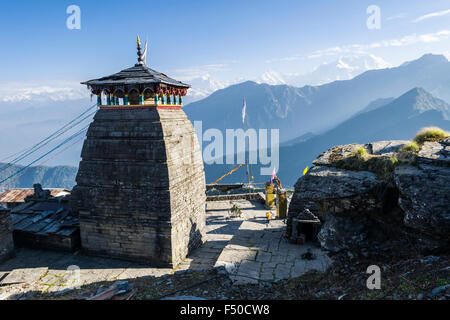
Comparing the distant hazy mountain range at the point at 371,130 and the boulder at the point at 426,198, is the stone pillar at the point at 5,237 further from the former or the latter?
the distant hazy mountain range at the point at 371,130

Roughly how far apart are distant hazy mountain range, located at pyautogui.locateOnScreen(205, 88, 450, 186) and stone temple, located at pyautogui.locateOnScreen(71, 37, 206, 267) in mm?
133875

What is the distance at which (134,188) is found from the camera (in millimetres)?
12695

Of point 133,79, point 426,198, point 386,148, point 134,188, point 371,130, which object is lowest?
point 371,130

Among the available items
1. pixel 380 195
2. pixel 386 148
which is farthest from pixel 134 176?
pixel 386 148

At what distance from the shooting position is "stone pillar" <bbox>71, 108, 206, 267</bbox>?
12484 millimetres

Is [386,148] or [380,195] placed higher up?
[386,148]

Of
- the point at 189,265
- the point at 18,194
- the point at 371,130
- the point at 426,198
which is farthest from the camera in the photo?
the point at 371,130

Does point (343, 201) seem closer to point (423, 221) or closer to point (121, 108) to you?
point (423, 221)

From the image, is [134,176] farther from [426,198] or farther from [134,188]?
[426,198]

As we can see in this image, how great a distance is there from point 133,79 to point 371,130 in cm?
18188

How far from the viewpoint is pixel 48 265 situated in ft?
42.2

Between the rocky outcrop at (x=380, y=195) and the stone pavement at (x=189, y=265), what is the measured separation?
1.47m
